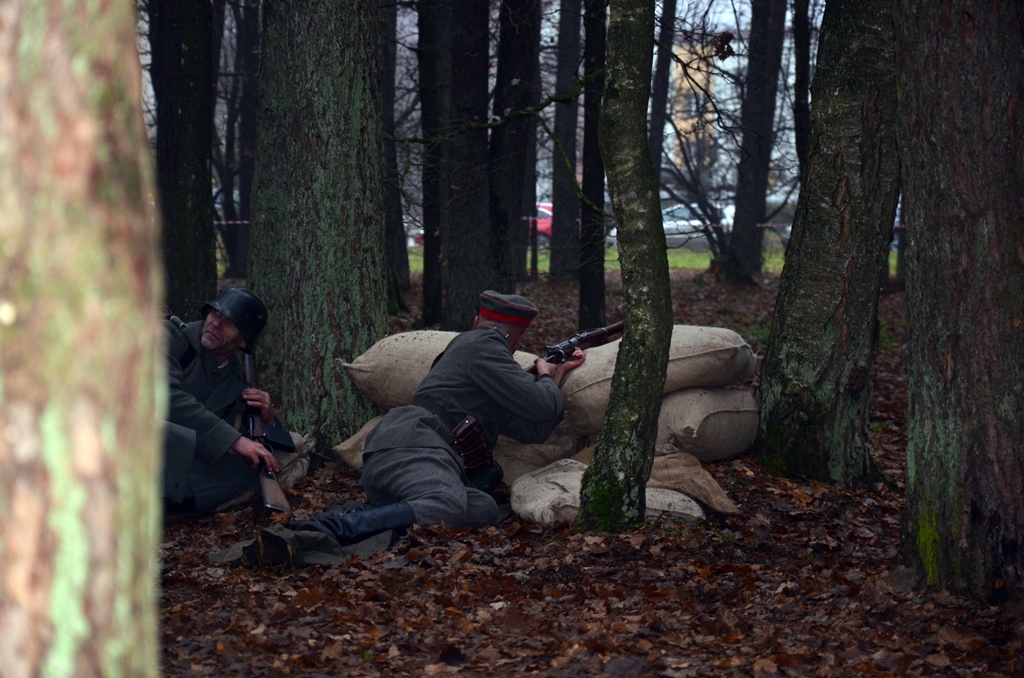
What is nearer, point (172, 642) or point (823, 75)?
point (172, 642)

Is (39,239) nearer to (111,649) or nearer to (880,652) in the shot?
(111,649)

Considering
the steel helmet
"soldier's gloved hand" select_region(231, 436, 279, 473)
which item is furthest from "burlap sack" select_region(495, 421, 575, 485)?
the steel helmet

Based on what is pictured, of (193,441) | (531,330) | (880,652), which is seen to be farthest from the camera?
(531,330)

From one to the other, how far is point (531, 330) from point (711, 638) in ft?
32.9

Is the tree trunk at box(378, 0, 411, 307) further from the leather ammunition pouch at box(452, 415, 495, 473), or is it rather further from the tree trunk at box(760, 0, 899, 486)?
the tree trunk at box(760, 0, 899, 486)

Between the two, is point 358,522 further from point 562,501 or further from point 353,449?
point 353,449

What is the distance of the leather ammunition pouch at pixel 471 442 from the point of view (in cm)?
623

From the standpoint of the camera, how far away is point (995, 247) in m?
4.02

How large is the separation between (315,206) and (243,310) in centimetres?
93

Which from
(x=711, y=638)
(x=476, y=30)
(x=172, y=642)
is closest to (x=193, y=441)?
(x=172, y=642)

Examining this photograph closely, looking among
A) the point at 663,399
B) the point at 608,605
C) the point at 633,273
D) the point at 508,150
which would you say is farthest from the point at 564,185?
the point at 608,605

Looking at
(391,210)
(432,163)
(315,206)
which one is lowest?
(315,206)

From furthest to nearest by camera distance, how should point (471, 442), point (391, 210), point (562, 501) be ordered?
point (391, 210), point (471, 442), point (562, 501)

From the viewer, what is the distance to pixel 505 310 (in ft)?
21.4
